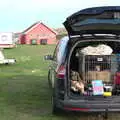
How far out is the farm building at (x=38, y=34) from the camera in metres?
69.4

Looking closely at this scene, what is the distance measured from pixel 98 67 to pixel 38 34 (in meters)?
62.2

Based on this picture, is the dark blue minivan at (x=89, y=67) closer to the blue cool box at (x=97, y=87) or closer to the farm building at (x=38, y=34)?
the blue cool box at (x=97, y=87)

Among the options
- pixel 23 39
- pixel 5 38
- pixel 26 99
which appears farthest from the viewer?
pixel 23 39

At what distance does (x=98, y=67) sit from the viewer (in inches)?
356

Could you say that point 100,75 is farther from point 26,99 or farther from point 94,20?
point 26,99

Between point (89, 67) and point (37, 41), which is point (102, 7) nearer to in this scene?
point (89, 67)

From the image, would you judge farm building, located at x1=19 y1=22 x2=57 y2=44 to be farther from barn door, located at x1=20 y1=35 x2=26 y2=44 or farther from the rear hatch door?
the rear hatch door

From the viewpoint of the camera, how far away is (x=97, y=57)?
903 cm

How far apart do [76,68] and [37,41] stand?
60030 millimetres

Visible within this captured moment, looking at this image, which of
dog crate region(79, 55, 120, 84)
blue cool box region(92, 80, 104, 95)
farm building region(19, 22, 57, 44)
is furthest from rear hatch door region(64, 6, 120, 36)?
farm building region(19, 22, 57, 44)

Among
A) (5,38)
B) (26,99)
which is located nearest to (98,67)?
(26,99)

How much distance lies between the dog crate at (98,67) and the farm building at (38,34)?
196 ft

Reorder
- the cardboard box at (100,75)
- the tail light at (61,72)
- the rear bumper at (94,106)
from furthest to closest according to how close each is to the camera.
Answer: the cardboard box at (100,75), the tail light at (61,72), the rear bumper at (94,106)

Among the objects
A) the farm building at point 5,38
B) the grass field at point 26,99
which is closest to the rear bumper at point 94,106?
the grass field at point 26,99
